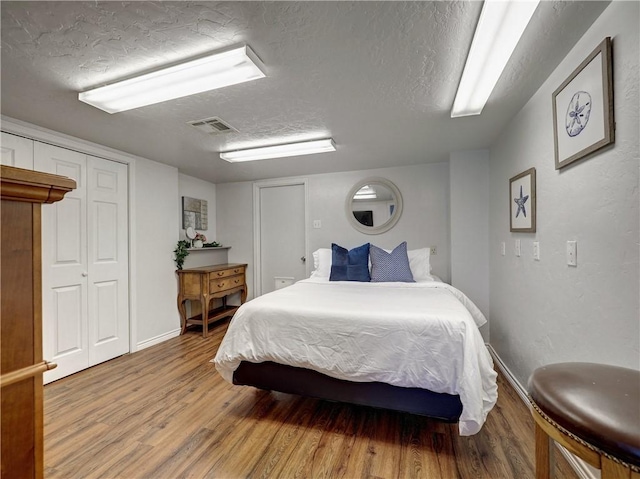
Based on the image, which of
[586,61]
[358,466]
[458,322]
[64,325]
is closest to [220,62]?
[586,61]

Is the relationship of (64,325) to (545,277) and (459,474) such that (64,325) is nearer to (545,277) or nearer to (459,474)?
(459,474)

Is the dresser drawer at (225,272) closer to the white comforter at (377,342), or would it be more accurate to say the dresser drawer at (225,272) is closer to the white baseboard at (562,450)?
the white comforter at (377,342)

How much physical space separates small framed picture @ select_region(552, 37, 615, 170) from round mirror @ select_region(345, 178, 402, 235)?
2.16 metres

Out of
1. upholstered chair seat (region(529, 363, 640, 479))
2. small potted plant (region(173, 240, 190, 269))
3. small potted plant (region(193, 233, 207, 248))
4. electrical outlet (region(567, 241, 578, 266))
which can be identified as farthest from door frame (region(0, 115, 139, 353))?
electrical outlet (region(567, 241, 578, 266))

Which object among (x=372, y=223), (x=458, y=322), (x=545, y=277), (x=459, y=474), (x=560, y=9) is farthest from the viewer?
(x=372, y=223)

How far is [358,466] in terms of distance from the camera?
1.47 m

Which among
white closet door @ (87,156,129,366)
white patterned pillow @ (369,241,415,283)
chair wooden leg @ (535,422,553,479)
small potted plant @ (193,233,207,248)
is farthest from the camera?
small potted plant @ (193,233,207,248)

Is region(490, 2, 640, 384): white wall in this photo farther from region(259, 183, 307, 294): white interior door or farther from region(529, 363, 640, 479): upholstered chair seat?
region(259, 183, 307, 294): white interior door

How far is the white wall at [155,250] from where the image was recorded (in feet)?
10.2

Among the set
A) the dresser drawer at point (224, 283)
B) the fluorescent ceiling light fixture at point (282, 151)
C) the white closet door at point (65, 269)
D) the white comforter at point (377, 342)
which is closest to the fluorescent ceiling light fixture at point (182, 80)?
the white closet door at point (65, 269)

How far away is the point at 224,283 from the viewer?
385 cm

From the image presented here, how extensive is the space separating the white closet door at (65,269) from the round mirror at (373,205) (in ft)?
9.56

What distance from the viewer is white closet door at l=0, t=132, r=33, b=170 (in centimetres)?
211

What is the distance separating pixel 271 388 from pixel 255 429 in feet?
0.85
